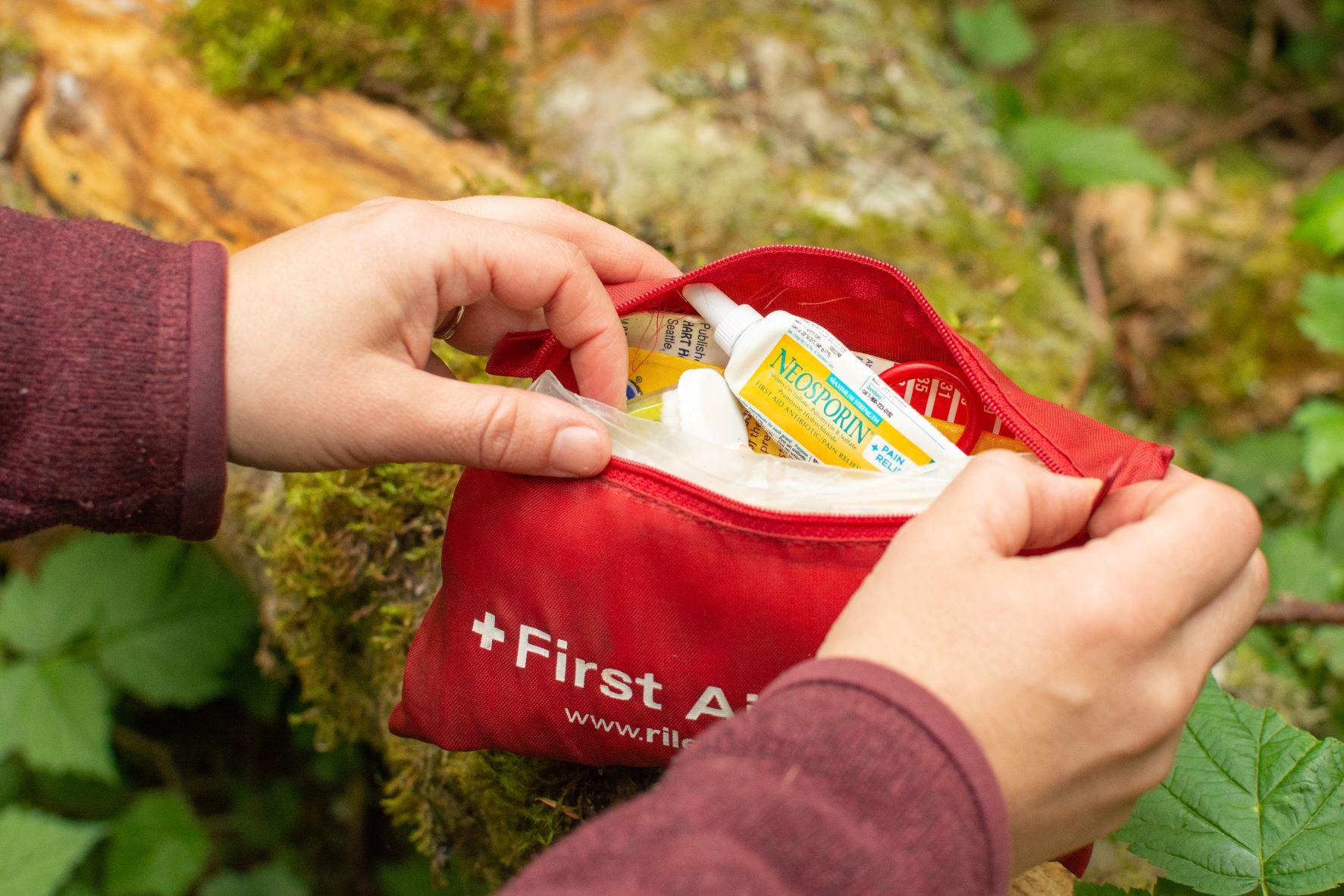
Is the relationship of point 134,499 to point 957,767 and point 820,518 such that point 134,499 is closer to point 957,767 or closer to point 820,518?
point 820,518

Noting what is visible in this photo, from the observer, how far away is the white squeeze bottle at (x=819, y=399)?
106 centimetres

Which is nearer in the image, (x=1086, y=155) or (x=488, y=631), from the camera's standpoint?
(x=488, y=631)

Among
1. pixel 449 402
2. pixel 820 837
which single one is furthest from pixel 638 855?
pixel 449 402

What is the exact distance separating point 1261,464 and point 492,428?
221cm

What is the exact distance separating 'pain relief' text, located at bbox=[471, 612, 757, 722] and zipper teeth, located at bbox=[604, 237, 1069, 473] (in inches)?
16.7

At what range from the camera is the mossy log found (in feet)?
4.65

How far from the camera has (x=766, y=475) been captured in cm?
105

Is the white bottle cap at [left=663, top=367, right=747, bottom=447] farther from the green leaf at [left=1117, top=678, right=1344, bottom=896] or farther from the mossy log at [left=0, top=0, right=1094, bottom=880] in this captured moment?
the green leaf at [left=1117, top=678, right=1344, bottom=896]

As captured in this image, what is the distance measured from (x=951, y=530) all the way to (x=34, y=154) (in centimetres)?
202

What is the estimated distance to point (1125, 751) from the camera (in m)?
0.76

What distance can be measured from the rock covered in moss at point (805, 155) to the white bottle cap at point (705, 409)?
78 cm

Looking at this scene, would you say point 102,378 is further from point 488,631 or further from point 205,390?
point 488,631

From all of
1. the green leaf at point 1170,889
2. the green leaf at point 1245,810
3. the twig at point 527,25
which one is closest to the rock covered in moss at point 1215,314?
the green leaf at point 1245,810

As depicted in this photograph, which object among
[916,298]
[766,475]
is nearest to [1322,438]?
[916,298]
